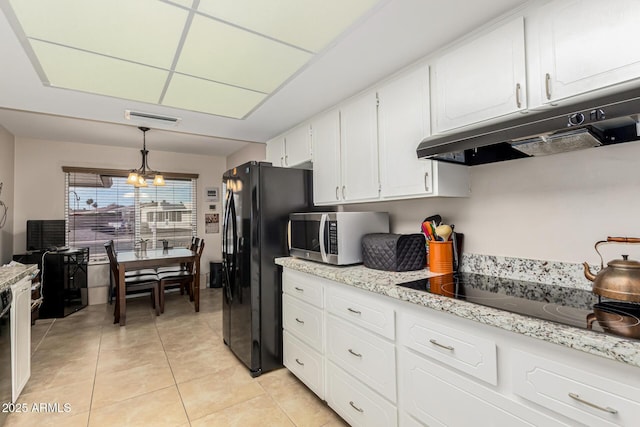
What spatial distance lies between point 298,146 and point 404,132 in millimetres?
1307

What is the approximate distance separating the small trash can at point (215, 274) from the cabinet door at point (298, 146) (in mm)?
3118

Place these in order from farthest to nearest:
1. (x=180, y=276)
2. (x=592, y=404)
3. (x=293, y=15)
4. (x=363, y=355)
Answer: (x=180, y=276)
(x=363, y=355)
(x=293, y=15)
(x=592, y=404)

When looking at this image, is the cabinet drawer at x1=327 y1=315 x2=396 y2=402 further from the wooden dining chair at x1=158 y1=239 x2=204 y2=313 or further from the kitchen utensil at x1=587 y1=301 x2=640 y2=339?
the wooden dining chair at x1=158 y1=239 x2=204 y2=313

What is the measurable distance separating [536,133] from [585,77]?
0.97 feet

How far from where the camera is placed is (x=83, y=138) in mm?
4449

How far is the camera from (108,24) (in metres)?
1.49

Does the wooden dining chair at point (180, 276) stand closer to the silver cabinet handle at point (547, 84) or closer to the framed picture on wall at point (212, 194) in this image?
the framed picture on wall at point (212, 194)

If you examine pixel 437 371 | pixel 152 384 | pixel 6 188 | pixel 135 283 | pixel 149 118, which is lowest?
pixel 152 384

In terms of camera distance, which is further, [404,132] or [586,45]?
[404,132]

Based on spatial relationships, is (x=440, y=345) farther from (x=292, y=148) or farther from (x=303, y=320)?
(x=292, y=148)

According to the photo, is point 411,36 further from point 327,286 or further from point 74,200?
point 74,200

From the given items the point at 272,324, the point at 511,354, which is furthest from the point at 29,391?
the point at 511,354

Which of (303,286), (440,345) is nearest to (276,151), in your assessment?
(303,286)

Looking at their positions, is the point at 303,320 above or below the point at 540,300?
below
